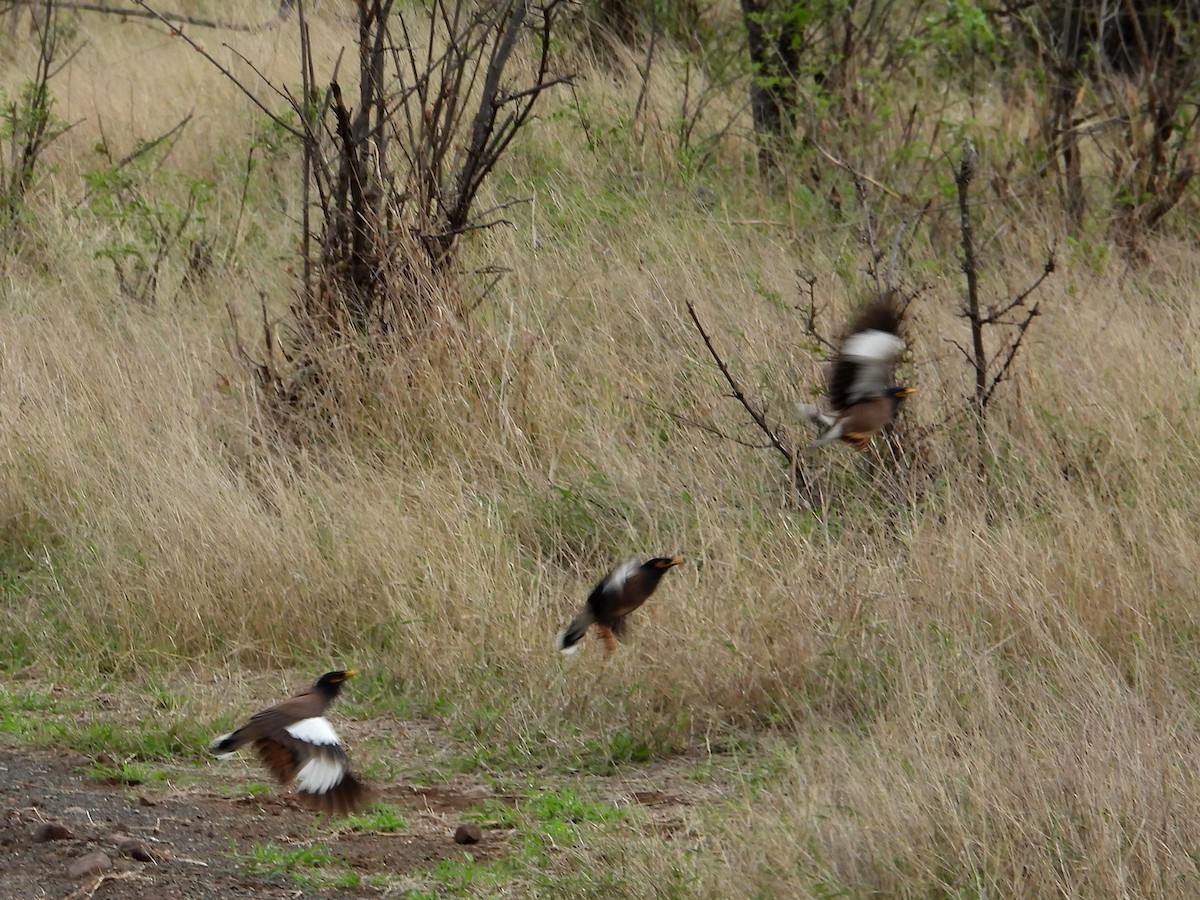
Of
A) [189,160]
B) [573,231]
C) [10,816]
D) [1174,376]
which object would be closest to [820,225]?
[573,231]

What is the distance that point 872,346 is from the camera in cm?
491

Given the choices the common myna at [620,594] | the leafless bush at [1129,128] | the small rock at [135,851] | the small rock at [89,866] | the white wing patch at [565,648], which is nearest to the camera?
the small rock at [89,866]

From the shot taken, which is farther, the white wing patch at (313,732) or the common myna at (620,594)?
the common myna at (620,594)

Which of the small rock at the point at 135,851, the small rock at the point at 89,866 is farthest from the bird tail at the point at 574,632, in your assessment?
the small rock at the point at 89,866

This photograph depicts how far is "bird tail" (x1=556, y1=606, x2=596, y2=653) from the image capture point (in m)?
4.59

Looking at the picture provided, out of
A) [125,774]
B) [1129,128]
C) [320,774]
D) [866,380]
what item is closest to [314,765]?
[320,774]

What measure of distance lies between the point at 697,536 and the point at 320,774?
1785mm

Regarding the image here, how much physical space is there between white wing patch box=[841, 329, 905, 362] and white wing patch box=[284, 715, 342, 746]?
6.38 feet

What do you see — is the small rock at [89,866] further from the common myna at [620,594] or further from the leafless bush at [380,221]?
the leafless bush at [380,221]

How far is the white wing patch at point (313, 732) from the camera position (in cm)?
398

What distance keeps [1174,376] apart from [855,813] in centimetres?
306

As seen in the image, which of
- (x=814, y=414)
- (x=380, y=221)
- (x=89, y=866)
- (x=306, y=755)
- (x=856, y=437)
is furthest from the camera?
(x=380, y=221)

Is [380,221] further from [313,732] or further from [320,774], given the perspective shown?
[320,774]

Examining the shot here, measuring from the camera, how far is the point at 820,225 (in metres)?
8.06
